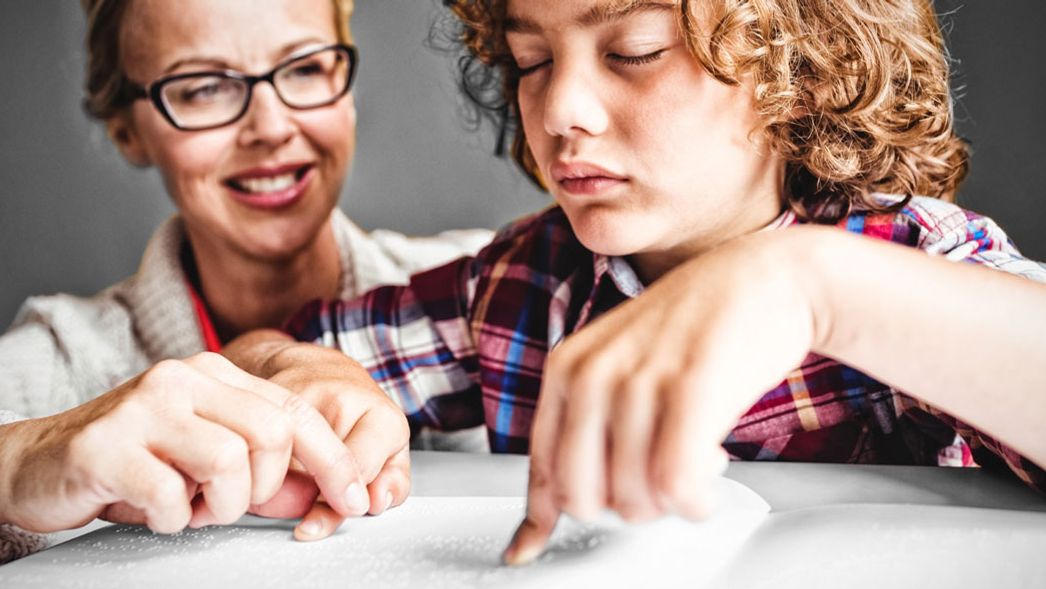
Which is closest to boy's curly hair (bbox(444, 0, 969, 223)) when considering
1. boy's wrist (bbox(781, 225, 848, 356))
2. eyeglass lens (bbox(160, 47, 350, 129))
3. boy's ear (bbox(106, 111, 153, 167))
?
boy's wrist (bbox(781, 225, 848, 356))

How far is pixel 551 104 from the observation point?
723 millimetres

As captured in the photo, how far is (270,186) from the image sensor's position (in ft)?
3.97

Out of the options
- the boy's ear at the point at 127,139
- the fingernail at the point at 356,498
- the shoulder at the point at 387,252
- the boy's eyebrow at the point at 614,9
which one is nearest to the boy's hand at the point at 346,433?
the fingernail at the point at 356,498

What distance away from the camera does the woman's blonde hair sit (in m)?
1.20

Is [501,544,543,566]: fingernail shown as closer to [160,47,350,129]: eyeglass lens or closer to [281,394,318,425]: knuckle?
[281,394,318,425]: knuckle

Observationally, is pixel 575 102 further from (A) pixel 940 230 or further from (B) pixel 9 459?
(B) pixel 9 459

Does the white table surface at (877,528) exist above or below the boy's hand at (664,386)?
below

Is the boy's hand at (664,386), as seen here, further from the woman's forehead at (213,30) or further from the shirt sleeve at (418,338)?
the woman's forehead at (213,30)

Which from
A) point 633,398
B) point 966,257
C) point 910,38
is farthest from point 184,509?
point 910,38

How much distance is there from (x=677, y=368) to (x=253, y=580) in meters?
0.28

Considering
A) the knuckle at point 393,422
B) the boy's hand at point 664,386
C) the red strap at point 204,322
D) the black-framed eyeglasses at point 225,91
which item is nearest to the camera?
the boy's hand at point 664,386

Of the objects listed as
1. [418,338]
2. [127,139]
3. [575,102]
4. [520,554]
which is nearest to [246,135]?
[127,139]

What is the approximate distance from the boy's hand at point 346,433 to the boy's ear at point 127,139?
1.89 ft

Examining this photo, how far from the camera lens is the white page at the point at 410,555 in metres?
0.50
